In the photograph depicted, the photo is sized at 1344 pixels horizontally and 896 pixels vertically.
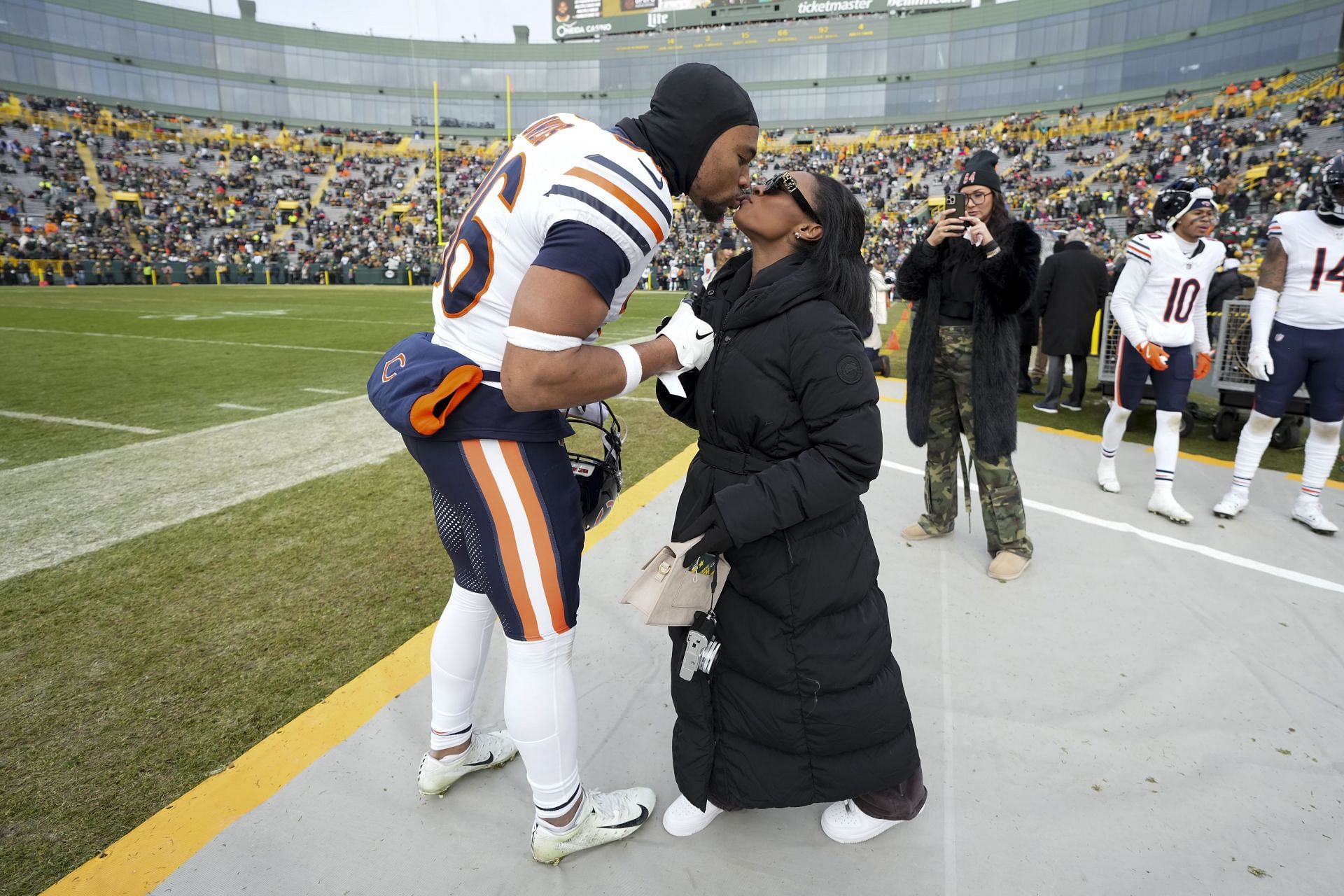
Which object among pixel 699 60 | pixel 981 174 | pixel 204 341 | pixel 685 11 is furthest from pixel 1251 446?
pixel 685 11

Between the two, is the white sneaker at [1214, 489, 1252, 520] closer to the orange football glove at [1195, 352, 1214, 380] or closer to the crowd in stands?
the orange football glove at [1195, 352, 1214, 380]

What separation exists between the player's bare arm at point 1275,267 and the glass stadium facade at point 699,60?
188ft

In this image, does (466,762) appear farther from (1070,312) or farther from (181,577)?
(1070,312)

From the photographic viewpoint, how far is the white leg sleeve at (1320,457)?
4355mm

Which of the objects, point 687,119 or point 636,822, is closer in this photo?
point 687,119

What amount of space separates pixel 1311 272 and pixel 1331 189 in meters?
0.46

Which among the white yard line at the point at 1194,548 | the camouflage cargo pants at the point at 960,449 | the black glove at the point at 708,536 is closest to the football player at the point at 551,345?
the black glove at the point at 708,536

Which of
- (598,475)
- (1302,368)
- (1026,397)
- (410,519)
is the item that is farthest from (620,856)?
(1026,397)

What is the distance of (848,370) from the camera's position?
70.6 inches

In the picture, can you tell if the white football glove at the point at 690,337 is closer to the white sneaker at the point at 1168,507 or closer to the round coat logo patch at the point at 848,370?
the round coat logo patch at the point at 848,370

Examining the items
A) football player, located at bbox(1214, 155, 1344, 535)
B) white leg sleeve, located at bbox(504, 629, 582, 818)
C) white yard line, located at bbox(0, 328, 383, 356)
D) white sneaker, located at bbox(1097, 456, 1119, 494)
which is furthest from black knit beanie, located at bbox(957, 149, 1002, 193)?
white yard line, located at bbox(0, 328, 383, 356)

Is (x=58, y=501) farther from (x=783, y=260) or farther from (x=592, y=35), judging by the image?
(x=592, y=35)

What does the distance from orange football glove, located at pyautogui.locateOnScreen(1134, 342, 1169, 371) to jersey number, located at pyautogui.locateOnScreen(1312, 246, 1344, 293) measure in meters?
0.81

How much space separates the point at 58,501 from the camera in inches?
176
